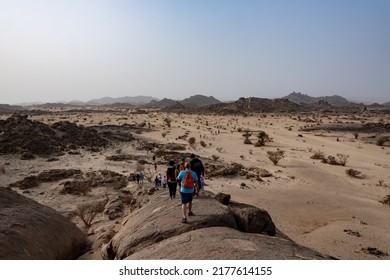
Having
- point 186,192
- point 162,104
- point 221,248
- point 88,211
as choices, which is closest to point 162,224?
point 186,192

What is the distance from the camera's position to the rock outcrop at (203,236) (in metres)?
6.04

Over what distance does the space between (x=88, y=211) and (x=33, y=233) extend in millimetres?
4447

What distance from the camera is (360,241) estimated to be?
10672mm

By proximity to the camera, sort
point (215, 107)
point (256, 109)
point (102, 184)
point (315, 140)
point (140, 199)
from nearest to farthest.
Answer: point (140, 199), point (102, 184), point (315, 140), point (256, 109), point (215, 107)

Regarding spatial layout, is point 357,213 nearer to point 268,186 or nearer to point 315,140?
point 268,186

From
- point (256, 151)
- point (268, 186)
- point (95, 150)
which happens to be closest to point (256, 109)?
point (256, 151)

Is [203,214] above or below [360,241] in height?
above

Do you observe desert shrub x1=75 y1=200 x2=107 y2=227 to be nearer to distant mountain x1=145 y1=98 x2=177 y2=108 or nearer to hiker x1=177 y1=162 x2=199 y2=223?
hiker x1=177 y1=162 x2=199 y2=223

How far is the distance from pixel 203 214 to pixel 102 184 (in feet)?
34.9

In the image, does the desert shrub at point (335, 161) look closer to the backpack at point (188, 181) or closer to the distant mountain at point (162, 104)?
the backpack at point (188, 181)

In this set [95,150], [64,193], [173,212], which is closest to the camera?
[173,212]

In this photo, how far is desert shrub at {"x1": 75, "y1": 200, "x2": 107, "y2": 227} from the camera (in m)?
11.9

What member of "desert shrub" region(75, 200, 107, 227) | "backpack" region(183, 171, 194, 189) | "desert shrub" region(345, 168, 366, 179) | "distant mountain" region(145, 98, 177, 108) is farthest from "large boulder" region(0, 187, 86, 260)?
"distant mountain" region(145, 98, 177, 108)

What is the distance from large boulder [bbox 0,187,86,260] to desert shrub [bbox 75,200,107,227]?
1865mm
